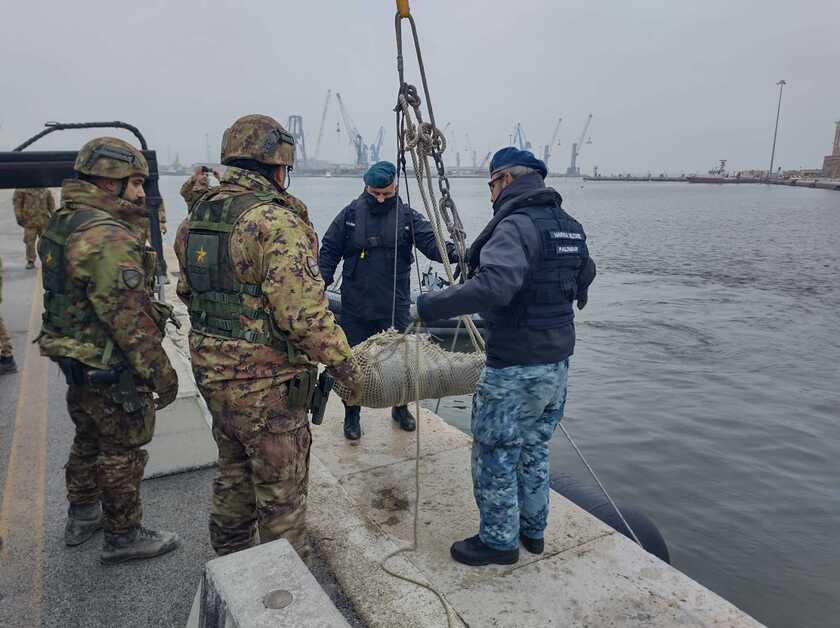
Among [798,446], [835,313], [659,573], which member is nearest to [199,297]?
[659,573]

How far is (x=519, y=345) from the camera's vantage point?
296cm

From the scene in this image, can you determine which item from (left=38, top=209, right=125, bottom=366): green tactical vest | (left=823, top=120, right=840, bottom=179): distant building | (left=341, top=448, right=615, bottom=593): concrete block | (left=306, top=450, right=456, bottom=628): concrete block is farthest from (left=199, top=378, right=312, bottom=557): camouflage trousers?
(left=823, top=120, right=840, bottom=179): distant building

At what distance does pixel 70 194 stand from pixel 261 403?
4.57ft

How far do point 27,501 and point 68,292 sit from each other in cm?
169

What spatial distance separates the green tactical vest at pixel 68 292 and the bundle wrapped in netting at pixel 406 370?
140 cm

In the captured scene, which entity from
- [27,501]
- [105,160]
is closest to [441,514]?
[27,501]

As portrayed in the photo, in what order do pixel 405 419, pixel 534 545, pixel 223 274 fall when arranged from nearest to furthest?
1. pixel 223 274
2. pixel 534 545
3. pixel 405 419

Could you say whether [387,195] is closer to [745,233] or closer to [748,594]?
[748,594]

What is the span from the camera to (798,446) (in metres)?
8.21

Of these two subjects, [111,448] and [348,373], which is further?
[111,448]

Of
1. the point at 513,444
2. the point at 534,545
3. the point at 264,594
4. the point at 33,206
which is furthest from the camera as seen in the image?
the point at 33,206

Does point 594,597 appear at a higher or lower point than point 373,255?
lower

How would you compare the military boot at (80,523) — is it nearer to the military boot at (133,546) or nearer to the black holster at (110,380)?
the military boot at (133,546)

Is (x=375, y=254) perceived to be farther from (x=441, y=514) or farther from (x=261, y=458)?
(x=261, y=458)
